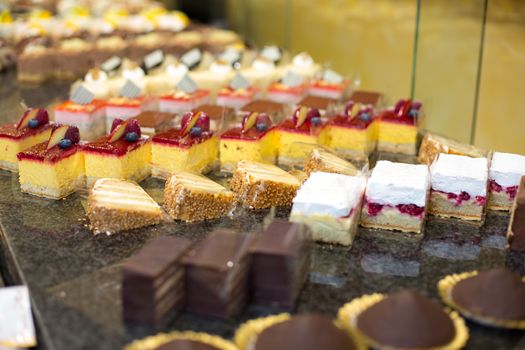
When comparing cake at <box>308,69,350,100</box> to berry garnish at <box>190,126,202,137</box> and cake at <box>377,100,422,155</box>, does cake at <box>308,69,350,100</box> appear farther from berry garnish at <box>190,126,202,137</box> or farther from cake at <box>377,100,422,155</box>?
berry garnish at <box>190,126,202,137</box>

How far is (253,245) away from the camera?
8.14 feet

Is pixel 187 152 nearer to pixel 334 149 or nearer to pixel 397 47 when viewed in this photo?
pixel 334 149

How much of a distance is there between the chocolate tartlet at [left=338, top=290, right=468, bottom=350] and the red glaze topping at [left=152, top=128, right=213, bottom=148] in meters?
1.59

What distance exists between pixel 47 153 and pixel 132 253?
2.85 ft

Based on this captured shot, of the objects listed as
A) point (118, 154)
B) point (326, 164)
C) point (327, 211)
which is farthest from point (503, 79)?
point (118, 154)

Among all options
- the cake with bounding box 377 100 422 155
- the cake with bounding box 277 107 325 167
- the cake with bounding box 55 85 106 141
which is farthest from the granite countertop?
the cake with bounding box 377 100 422 155

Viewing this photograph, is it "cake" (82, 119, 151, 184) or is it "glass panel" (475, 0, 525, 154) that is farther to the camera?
"glass panel" (475, 0, 525, 154)

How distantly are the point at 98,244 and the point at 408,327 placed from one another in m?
1.36

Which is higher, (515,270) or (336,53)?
(336,53)

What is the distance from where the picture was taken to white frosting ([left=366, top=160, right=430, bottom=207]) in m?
3.03

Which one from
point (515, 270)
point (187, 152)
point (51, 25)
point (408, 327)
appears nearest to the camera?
point (408, 327)

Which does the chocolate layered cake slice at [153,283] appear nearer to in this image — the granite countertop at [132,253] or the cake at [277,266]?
the granite countertop at [132,253]

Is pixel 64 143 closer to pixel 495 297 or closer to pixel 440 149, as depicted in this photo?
pixel 440 149

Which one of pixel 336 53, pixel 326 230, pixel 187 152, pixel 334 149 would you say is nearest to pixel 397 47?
pixel 336 53
